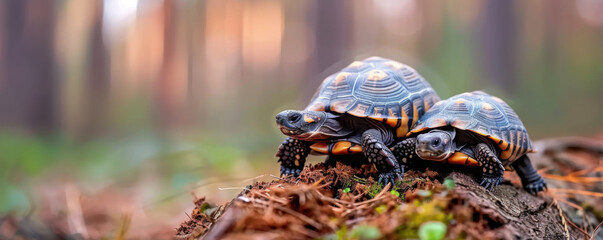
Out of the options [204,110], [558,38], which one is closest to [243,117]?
[204,110]

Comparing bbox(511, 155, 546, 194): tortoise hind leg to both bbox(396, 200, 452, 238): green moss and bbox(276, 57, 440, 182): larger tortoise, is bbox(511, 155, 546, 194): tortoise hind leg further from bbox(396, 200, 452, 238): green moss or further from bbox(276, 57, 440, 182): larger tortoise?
bbox(396, 200, 452, 238): green moss

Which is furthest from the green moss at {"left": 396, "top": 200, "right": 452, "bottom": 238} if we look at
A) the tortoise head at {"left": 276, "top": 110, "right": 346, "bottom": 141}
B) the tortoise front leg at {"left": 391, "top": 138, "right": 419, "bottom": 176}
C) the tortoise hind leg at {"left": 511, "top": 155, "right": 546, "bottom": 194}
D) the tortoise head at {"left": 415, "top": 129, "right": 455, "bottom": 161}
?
the tortoise hind leg at {"left": 511, "top": 155, "right": 546, "bottom": 194}

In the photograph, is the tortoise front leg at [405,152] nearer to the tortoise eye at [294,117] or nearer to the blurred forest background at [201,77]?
the tortoise eye at [294,117]

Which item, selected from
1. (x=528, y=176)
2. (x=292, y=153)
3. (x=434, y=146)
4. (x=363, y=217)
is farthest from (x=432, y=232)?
(x=528, y=176)

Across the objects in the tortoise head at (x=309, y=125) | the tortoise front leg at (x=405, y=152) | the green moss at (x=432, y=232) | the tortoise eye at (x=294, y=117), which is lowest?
the tortoise front leg at (x=405, y=152)

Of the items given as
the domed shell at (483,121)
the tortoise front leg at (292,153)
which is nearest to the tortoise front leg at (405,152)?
the domed shell at (483,121)

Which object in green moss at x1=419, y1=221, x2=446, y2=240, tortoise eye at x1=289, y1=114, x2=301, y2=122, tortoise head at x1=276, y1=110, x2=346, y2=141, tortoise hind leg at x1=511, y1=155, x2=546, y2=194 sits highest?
tortoise eye at x1=289, y1=114, x2=301, y2=122

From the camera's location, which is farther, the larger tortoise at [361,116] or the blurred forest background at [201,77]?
the blurred forest background at [201,77]
